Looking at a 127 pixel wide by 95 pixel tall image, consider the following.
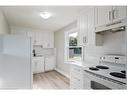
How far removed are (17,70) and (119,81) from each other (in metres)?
1.47

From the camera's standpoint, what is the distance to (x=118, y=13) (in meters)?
1.79

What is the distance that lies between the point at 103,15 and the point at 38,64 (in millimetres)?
3963

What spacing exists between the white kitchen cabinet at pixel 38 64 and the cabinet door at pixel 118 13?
412 centimetres

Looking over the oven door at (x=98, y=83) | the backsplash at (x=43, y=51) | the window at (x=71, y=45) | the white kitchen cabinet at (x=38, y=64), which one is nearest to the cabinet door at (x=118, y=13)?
the oven door at (x=98, y=83)

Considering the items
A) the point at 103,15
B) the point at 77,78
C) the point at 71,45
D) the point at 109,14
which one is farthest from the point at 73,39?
the point at 109,14

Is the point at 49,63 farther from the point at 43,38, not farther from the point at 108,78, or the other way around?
the point at 108,78

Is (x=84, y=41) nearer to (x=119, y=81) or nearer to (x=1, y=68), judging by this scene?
(x=119, y=81)

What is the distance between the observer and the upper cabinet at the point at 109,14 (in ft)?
5.65

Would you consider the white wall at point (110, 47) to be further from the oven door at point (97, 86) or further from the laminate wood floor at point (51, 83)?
the laminate wood floor at point (51, 83)

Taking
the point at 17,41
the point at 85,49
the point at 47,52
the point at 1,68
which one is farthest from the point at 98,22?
the point at 47,52

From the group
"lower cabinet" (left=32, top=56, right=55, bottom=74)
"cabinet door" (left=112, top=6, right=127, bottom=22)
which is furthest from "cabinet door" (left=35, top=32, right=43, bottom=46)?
"cabinet door" (left=112, top=6, right=127, bottom=22)

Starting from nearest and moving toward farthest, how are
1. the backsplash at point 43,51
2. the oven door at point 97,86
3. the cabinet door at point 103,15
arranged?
1. the oven door at point 97,86
2. the cabinet door at point 103,15
3. the backsplash at point 43,51

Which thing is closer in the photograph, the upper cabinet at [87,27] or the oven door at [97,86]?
the oven door at [97,86]

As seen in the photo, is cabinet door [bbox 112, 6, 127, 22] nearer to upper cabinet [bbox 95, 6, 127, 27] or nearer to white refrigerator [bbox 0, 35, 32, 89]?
upper cabinet [bbox 95, 6, 127, 27]
